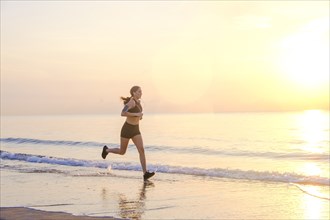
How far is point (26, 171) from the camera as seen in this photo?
13.8m

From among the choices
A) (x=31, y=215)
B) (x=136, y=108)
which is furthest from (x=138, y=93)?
(x=31, y=215)

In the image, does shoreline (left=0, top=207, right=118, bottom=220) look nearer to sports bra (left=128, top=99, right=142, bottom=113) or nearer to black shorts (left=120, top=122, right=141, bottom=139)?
sports bra (left=128, top=99, right=142, bottom=113)

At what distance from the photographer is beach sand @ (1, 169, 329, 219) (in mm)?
7609

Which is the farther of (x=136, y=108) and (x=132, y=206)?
(x=136, y=108)

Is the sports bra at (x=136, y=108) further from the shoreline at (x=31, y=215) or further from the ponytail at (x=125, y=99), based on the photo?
the shoreline at (x=31, y=215)

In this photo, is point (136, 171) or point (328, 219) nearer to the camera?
point (328, 219)

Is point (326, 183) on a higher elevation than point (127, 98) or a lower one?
lower

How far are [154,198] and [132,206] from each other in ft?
2.99

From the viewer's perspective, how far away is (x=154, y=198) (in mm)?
9070

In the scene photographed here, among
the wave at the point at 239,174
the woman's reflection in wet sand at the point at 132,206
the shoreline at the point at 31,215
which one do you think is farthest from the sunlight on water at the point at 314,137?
the shoreline at the point at 31,215

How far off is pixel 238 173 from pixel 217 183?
6.20 ft

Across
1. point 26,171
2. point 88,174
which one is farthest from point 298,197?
point 26,171

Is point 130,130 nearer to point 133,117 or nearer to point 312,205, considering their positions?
point 133,117

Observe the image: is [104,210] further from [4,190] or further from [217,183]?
[217,183]
